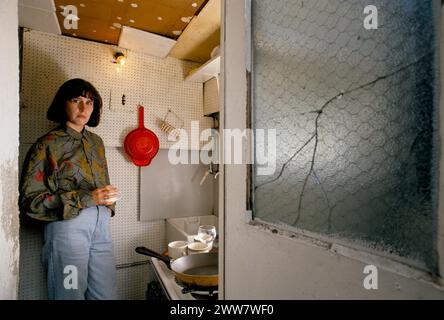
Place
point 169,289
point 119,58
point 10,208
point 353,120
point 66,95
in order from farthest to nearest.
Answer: point 119,58
point 66,95
point 169,289
point 10,208
point 353,120

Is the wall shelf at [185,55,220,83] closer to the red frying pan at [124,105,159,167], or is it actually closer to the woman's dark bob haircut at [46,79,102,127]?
the red frying pan at [124,105,159,167]

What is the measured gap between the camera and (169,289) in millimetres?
1155

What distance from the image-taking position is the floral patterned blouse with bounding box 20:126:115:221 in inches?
55.2

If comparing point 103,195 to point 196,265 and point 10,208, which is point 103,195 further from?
point 10,208

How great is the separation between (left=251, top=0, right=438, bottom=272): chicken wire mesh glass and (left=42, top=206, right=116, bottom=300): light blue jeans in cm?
133

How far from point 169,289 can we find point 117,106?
4.67 feet

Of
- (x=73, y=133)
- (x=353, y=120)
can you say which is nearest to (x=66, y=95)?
(x=73, y=133)

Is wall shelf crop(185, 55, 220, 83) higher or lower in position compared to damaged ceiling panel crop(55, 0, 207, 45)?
lower

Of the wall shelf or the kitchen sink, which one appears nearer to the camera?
the wall shelf

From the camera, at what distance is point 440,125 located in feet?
1.02

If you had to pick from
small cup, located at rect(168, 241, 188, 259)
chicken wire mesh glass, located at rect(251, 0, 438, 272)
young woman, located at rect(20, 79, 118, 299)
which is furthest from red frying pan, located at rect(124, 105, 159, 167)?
chicken wire mesh glass, located at rect(251, 0, 438, 272)

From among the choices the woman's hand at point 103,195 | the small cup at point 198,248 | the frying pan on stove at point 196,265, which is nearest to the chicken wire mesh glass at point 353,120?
the frying pan on stove at point 196,265

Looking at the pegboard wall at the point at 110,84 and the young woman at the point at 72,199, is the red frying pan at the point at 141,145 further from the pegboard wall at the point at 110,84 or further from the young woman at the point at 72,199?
the young woman at the point at 72,199
